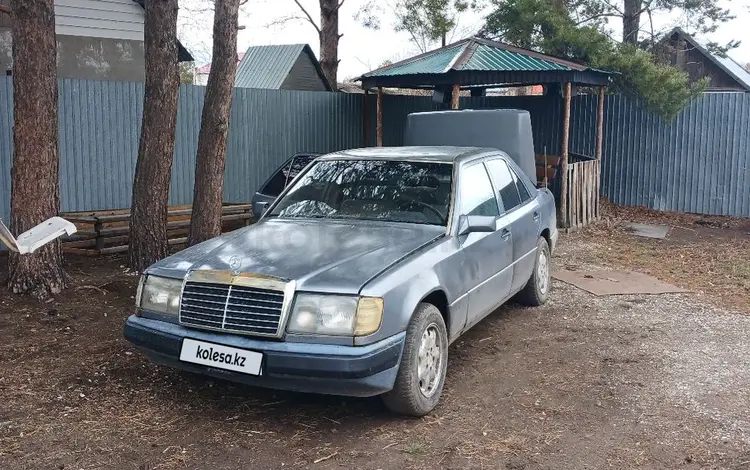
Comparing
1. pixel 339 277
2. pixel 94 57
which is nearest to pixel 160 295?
pixel 339 277

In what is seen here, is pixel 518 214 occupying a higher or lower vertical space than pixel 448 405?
higher

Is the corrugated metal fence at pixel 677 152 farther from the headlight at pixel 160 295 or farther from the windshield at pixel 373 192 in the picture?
the headlight at pixel 160 295

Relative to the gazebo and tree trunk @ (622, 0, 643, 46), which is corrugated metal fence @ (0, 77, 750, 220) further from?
tree trunk @ (622, 0, 643, 46)

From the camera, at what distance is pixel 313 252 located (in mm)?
4426

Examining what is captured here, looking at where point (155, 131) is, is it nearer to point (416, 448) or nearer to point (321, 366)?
point (321, 366)

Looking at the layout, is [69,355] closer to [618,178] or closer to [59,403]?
[59,403]

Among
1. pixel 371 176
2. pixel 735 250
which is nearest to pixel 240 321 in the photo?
pixel 371 176

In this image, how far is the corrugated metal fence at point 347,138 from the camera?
984cm

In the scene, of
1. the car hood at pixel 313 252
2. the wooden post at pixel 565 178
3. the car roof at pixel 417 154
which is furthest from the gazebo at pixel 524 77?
the car hood at pixel 313 252

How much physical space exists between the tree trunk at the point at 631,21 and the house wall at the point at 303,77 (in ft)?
23.9

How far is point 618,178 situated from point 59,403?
1189 cm

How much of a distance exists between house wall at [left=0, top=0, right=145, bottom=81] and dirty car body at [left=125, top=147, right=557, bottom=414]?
870cm

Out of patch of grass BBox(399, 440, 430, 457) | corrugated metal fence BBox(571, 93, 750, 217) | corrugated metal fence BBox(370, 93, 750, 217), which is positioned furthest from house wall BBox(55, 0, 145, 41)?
patch of grass BBox(399, 440, 430, 457)

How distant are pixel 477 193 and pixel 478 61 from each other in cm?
703
